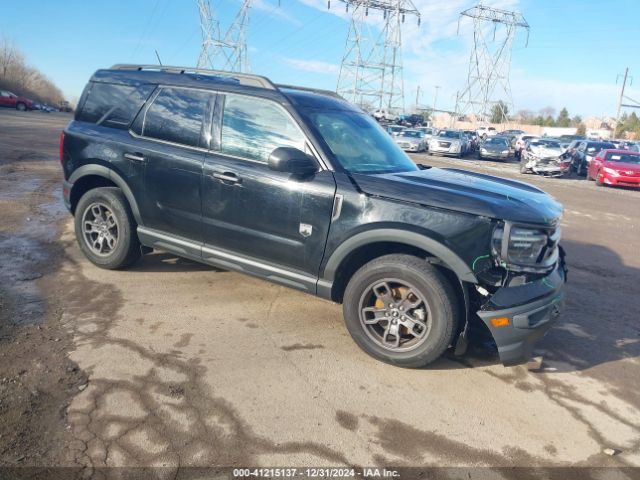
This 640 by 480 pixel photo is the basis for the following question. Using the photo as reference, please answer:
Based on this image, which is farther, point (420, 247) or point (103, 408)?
point (420, 247)

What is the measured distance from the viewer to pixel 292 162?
3.67 m

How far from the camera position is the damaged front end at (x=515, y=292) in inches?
129

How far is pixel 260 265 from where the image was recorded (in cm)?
412

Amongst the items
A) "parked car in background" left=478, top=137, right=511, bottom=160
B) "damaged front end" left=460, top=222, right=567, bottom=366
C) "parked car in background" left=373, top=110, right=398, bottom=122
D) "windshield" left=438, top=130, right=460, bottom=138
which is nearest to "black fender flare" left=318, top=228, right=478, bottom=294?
"damaged front end" left=460, top=222, right=567, bottom=366

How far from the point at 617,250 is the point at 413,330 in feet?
19.6

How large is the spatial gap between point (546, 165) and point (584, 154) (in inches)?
130

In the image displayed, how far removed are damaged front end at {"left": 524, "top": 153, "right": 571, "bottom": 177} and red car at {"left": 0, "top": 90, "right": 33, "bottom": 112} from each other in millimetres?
51698

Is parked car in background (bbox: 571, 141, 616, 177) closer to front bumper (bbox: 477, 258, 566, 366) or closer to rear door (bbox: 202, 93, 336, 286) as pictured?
front bumper (bbox: 477, 258, 566, 366)

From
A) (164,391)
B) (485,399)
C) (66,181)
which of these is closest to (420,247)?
(485,399)

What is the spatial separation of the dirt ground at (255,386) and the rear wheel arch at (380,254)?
54 cm

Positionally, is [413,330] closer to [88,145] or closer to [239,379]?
[239,379]

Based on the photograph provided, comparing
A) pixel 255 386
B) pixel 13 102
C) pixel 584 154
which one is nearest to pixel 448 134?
pixel 584 154

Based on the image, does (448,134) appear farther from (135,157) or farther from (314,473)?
(314,473)

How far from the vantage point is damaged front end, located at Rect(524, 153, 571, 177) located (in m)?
21.9
